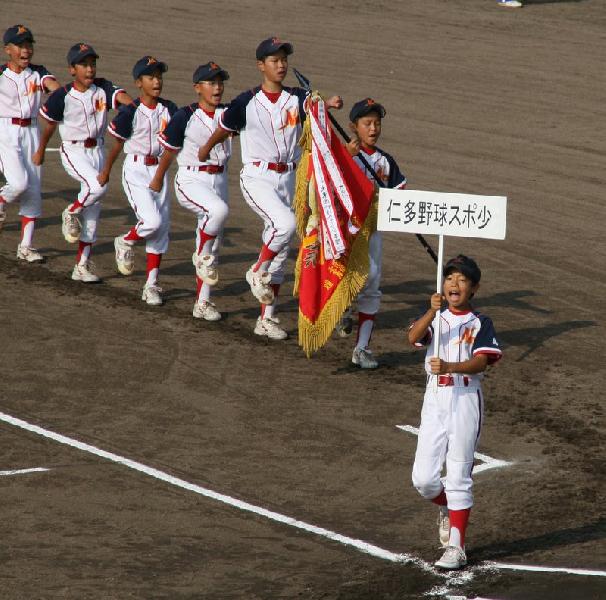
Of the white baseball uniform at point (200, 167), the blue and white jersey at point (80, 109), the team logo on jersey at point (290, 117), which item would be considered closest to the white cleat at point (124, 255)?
the white baseball uniform at point (200, 167)

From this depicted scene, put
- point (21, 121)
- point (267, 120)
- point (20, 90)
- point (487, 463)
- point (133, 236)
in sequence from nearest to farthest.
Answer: point (487, 463), point (267, 120), point (133, 236), point (20, 90), point (21, 121)

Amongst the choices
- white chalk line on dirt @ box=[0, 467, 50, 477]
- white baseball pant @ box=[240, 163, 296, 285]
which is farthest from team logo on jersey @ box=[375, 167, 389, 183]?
white chalk line on dirt @ box=[0, 467, 50, 477]

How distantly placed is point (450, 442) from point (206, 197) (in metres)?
6.12

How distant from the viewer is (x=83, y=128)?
16656mm

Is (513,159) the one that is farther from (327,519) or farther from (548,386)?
(327,519)

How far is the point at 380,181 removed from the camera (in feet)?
47.0

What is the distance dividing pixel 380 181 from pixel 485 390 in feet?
7.30

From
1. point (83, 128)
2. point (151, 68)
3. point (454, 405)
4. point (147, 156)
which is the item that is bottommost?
point (454, 405)

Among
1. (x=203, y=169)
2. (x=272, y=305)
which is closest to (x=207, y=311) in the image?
(x=272, y=305)

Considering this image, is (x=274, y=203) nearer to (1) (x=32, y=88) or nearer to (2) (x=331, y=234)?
(2) (x=331, y=234)

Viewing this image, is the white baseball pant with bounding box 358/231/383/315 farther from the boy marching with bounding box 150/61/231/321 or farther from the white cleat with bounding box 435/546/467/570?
the white cleat with bounding box 435/546/467/570

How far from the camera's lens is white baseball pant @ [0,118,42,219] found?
56.7ft

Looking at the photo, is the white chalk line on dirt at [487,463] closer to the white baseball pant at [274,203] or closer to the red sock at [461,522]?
the red sock at [461,522]

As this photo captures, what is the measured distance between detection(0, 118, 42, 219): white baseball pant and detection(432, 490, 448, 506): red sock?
8.53 metres
